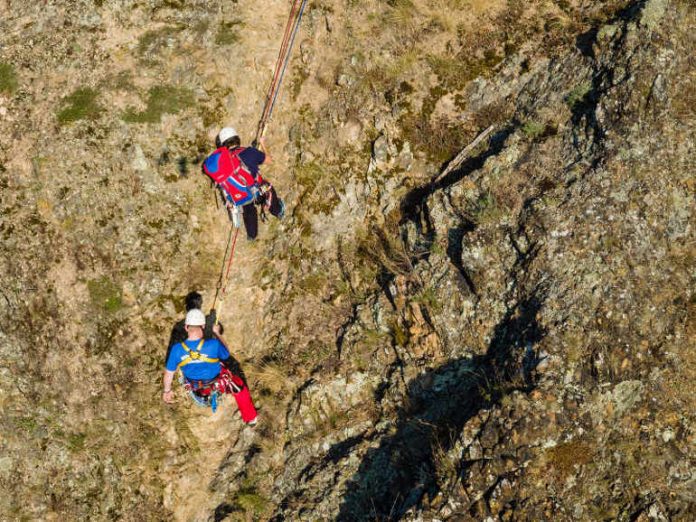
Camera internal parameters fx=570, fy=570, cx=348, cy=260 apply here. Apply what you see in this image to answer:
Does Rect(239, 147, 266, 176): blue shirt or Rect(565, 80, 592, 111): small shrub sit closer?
Rect(565, 80, 592, 111): small shrub

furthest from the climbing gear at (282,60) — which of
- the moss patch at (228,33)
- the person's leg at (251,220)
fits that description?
the person's leg at (251,220)

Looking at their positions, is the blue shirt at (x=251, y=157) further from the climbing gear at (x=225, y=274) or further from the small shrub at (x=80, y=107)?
the small shrub at (x=80, y=107)

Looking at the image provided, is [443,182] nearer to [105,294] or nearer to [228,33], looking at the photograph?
Result: [228,33]

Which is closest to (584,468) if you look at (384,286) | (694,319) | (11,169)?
(694,319)

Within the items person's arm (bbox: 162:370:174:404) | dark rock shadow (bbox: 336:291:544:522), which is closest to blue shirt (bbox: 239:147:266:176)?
person's arm (bbox: 162:370:174:404)

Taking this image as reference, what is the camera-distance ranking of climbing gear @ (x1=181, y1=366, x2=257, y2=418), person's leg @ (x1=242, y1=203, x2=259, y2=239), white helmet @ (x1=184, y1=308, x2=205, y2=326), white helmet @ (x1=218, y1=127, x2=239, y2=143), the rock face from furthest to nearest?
person's leg @ (x1=242, y1=203, x2=259, y2=239)
white helmet @ (x1=218, y1=127, x2=239, y2=143)
climbing gear @ (x1=181, y1=366, x2=257, y2=418)
white helmet @ (x1=184, y1=308, x2=205, y2=326)
the rock face

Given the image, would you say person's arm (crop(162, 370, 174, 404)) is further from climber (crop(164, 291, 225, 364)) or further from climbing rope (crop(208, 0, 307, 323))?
climbing rope (crop(208, 0, 307, 323))

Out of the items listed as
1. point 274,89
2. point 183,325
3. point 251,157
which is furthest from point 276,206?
point 183,325
